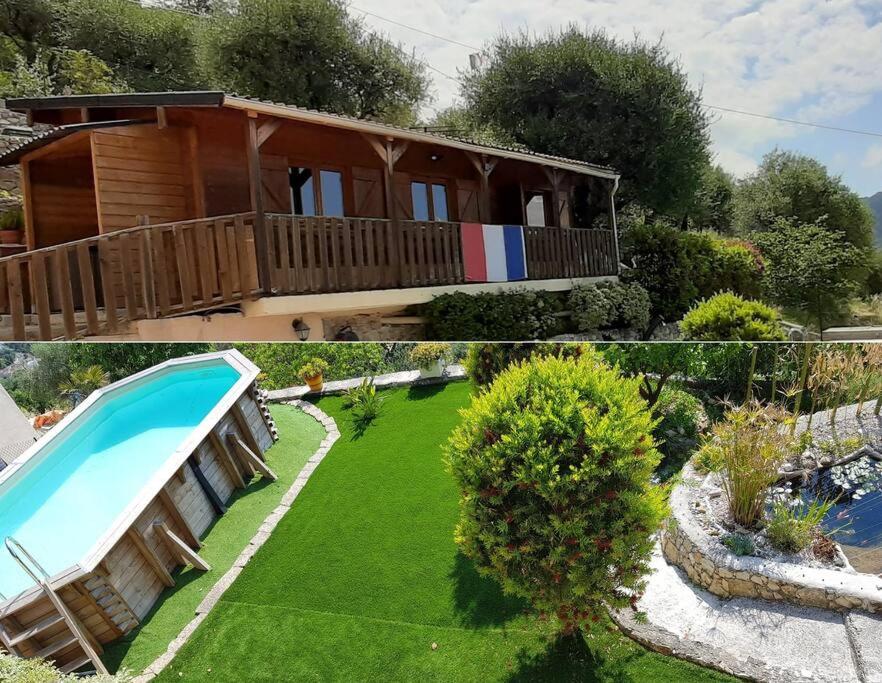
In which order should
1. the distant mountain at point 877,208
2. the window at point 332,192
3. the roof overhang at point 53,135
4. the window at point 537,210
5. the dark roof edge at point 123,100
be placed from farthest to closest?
1. the window at point 537,210
2. the window at point 332,192
3. the roof overhang at point 53,135
4. the dark roof edge at point 123,100
5. the distant mountain at point 877,208

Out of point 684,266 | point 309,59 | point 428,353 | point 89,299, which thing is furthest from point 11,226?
point 684,266

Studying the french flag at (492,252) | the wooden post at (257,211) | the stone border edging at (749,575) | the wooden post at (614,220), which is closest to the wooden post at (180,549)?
the stone border edging at (749,575)

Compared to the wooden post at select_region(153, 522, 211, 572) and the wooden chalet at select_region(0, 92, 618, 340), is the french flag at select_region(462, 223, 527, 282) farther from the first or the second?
the wooden post at select_region(153, 522, 211, 572)

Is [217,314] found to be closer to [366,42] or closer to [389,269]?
[389,269]

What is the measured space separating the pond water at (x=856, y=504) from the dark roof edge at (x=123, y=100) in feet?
9.42

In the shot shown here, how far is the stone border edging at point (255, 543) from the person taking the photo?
1.46 m

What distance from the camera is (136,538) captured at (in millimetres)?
1426

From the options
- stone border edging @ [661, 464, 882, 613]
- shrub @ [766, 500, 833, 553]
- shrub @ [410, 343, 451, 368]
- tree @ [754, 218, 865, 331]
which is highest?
tree @ [754, 218, 865, 331]

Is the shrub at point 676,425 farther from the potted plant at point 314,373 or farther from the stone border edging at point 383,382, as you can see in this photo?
the potted plant at point 314,373

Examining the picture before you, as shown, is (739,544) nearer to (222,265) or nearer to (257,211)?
(222,265)

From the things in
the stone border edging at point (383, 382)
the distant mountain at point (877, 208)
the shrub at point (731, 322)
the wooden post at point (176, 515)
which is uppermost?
the distant mountain at point (877, 208)

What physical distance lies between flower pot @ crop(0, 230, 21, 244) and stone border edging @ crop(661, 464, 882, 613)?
4942 mm

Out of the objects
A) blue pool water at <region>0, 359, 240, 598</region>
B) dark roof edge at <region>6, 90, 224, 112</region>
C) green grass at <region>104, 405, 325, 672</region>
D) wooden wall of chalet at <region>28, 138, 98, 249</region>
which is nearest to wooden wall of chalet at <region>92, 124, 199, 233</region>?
dark roof edge at <region>6, 90, 224, 112</region>

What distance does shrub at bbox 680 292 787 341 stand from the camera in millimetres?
1307
